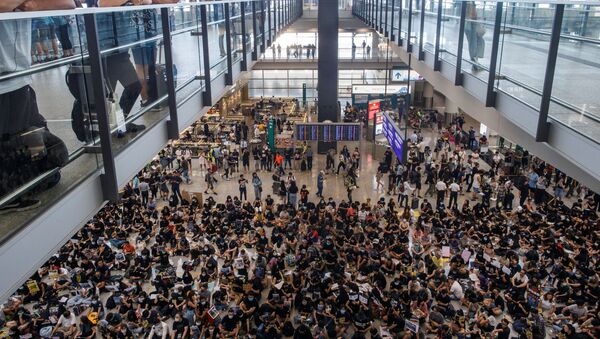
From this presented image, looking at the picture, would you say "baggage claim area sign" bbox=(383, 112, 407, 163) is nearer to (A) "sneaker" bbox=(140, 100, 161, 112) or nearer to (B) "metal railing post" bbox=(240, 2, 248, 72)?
(B) "metal railing post" bbox=(240, 2, 248, 72)

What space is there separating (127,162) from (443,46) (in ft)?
28.8

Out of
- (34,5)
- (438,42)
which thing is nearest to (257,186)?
(438,42)

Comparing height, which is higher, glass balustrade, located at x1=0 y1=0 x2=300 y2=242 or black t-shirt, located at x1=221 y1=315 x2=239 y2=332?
glass balustrade, located at x1=0 y1=0 x2=300 y2=242

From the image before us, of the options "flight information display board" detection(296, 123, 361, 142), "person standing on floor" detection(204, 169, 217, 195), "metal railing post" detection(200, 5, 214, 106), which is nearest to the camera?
"metal railing post" detection(200, 5, 214, 106)

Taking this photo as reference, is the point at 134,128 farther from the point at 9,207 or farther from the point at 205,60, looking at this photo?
the point at 205,60

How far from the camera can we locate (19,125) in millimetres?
4012

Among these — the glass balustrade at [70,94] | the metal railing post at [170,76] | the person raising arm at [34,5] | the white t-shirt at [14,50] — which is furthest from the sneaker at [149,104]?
the person raising arm at [34,5]

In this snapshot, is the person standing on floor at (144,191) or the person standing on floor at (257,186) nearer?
the person standing on floor at (144,191)

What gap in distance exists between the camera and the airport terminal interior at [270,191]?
4363 mm

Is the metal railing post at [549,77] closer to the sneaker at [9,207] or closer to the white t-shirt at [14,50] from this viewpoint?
the white t-shirt at [14,50]

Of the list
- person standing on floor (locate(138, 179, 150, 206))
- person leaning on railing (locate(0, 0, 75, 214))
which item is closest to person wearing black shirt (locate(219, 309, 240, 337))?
person leaning on railing (locate(0, 0, 75, 214))

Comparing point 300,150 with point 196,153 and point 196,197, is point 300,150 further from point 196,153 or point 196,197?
point 196,197

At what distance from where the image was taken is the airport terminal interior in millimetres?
4363

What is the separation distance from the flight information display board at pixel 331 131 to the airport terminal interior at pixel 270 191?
65 millimetres
